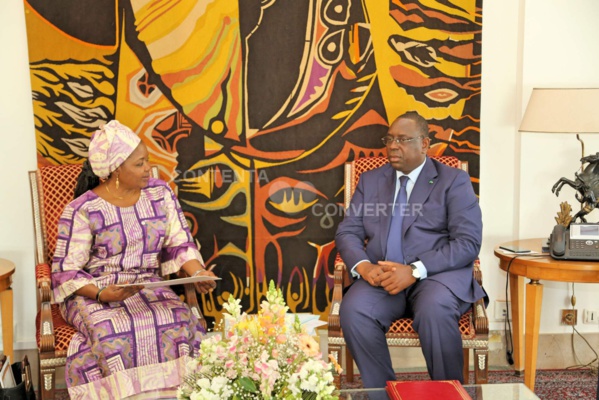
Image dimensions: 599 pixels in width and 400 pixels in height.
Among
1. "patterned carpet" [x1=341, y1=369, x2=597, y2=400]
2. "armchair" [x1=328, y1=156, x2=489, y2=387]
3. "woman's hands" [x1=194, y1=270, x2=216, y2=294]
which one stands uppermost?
"woman's hands" [x1=194, y1=270, x2=216, y2=294]

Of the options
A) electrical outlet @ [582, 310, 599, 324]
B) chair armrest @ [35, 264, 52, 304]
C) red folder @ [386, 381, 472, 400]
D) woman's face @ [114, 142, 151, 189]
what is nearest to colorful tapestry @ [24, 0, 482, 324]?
woman's face @ [114, 142, 151, 189]

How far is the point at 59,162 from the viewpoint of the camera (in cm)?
417

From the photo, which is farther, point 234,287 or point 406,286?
point 234,287

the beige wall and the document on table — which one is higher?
the beige wall

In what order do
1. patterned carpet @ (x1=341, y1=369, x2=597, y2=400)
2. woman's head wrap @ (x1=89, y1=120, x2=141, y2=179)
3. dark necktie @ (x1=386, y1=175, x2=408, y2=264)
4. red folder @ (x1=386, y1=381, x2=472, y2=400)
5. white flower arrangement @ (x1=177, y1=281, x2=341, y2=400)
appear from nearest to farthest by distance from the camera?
white flower arrangement @ (x1=177, y1=281, x2=341, y2=400), red folder @ (x1=386, y1=381, x2=472, y2=400), woman's head wrap @ (x1=89, y1=120, x2=141, y2=179), dark necktie @ (x1=386, y1=175, x2=408, y2=264), patterned carpet @ (x1=341, y1=369, x2=597, y2=400)

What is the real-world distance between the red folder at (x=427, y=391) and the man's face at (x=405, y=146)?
4.45ft

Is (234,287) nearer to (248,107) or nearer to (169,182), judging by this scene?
(169,182)

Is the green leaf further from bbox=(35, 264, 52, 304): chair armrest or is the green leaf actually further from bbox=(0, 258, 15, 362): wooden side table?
bbox=(0, 258, 15, 362): wooden side table

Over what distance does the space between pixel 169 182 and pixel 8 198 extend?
0.93 metres

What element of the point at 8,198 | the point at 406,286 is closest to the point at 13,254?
the point at 8,198

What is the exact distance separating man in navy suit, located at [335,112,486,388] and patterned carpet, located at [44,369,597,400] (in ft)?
2.32

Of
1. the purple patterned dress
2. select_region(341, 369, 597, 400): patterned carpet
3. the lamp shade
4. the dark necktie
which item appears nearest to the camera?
the purple patterned dress

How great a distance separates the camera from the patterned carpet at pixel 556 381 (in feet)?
12.9

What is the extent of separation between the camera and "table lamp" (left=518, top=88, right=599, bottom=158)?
369cm
